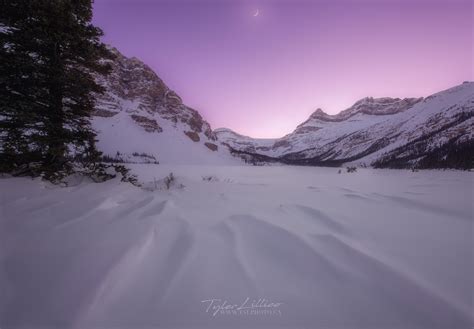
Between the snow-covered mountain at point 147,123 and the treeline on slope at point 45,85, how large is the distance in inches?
2660

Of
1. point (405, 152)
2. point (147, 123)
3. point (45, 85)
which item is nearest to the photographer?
point (45, 85)

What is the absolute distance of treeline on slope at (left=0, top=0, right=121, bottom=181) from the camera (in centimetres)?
452

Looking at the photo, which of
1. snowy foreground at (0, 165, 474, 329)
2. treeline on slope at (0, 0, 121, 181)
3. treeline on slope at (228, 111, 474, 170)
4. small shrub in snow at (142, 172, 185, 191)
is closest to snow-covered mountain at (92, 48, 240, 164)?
treeline on slope at (228, 111, 474, 170)

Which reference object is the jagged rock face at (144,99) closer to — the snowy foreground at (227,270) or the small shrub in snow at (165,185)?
the small shrub in snow at (165,185)

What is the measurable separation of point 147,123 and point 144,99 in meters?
25.3

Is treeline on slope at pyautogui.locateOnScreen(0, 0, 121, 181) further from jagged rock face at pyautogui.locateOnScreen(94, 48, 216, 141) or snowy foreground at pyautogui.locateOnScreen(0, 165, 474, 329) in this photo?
jagged rock face at pyautogui.locateOnScreen(94, 48, 216, 141)

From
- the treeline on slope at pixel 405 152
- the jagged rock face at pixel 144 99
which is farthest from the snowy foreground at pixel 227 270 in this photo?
the jagged rock face at pixel 144 99

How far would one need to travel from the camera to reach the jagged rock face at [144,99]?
9406 centimetres

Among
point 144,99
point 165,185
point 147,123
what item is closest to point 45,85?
point 165,185

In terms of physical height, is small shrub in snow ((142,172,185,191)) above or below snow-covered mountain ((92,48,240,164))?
below

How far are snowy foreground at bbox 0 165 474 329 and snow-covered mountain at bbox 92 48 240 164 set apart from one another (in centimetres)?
7163

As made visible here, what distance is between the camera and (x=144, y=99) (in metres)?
109

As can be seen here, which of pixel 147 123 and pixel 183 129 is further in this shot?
pixel 183 129

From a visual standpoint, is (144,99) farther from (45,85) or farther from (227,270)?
(227,270)
